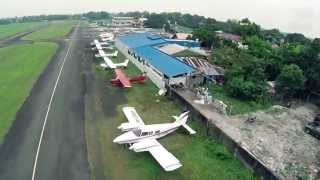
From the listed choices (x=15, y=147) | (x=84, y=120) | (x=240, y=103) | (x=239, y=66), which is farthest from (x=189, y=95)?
Answer: (x=15, y=147)

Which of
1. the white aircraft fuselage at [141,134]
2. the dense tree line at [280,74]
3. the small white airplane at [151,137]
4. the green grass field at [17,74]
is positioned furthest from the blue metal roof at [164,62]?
the green grass field at [17,74]

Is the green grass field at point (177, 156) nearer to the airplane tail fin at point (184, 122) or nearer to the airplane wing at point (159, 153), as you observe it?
the airplane tail fin at point (184, 122)

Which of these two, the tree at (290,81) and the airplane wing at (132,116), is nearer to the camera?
the airplane wing at (132,116)

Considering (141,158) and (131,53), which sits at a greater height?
(131,53)

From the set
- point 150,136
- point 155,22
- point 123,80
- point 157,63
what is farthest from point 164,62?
point 155,22

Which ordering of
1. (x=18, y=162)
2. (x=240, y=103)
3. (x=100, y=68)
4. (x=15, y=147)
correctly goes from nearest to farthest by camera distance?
(x=18, y=162)
(x=15, y=147)
(x=240, y=103)
(x=100, y=68)

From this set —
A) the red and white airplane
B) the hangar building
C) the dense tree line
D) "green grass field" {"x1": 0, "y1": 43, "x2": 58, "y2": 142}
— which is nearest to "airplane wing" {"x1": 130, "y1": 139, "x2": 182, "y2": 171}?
"green grass field" {"x1": 0, "y1": 43, "x2": 58, "y2": 142}

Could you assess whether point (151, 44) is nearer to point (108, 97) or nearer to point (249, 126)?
point (108, 97)
